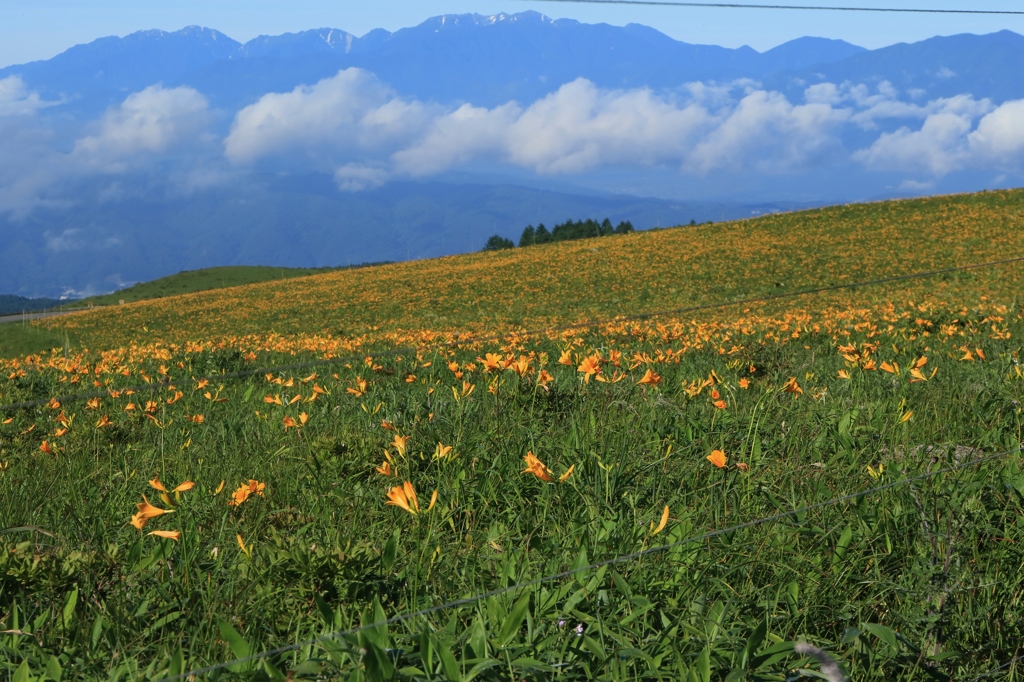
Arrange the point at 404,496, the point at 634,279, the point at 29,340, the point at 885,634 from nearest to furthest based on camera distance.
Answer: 1. the point at 885,634
2. the point at 404,496
3. the point at 634,279
4. the point at 29,340

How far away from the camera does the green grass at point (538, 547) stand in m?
2.17

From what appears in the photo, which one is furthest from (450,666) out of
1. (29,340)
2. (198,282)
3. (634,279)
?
(198,282)

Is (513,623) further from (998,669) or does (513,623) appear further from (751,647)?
(998,669)

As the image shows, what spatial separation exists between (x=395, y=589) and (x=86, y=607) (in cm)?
92

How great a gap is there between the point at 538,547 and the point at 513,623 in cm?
71

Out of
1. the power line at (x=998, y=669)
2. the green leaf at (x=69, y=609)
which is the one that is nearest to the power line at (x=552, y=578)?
the power line at (x=998, y=669)

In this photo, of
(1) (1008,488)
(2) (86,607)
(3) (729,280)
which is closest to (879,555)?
(1) (1008,488)

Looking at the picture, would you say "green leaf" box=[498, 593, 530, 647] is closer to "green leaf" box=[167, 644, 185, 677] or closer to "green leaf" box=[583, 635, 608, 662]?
"green leaf" box=[583, 635, 608, 662]

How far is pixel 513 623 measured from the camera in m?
2.15

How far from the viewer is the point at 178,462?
11.8 feet

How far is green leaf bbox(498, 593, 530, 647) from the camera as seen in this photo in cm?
212

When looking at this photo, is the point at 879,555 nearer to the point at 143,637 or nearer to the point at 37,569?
A: the point at 143,637

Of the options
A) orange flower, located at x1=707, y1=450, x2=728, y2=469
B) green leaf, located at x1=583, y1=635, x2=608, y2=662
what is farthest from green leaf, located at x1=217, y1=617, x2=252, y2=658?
orange flower, located at x1=707, y1=450, x2=728, y2=469

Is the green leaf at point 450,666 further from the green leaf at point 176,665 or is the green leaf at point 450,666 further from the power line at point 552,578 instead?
the green leaf at point 176,665
